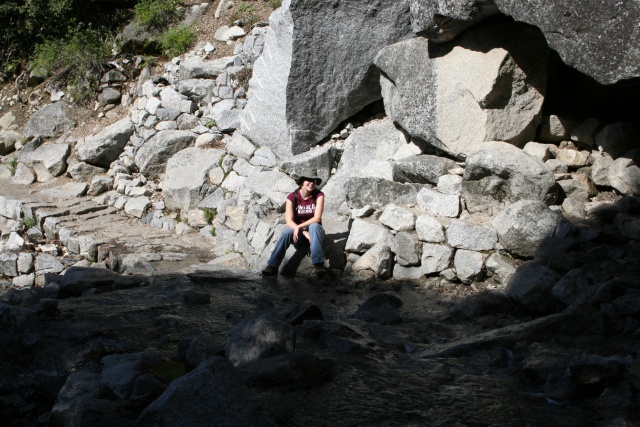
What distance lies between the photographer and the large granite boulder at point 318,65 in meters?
9.30

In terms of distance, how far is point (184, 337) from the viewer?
4883mm

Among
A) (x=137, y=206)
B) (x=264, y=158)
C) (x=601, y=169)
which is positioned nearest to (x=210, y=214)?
(x=264, y=158)

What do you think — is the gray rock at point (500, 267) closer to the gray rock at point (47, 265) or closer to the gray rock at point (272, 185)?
the gray rock at point (272, 185)

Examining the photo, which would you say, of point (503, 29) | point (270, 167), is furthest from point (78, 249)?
point (503, 29)

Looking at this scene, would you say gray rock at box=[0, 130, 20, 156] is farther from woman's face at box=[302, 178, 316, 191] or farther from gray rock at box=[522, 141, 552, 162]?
gray rock at box=[522, 141, 552, 162]

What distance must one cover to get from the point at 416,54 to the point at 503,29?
112 centimetres

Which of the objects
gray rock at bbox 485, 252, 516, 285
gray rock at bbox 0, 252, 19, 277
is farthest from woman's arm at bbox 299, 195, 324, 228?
gray rock at bbox 0, 252, 19, 277

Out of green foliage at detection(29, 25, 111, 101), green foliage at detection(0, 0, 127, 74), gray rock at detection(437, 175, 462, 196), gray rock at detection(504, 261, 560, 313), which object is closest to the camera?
gray rock at detection(504, 261, 560, 313)

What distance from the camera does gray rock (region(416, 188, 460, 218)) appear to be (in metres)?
7.43

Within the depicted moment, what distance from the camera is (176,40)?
13.0 m

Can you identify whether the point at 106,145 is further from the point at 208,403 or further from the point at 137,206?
the point at 208,403

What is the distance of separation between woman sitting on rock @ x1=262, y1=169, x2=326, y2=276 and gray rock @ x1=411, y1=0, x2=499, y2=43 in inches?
82.5

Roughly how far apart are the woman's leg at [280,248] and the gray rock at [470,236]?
176 centimetres

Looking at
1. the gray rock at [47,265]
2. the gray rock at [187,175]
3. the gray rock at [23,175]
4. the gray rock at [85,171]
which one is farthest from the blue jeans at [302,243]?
the gray rock at [23,175]
